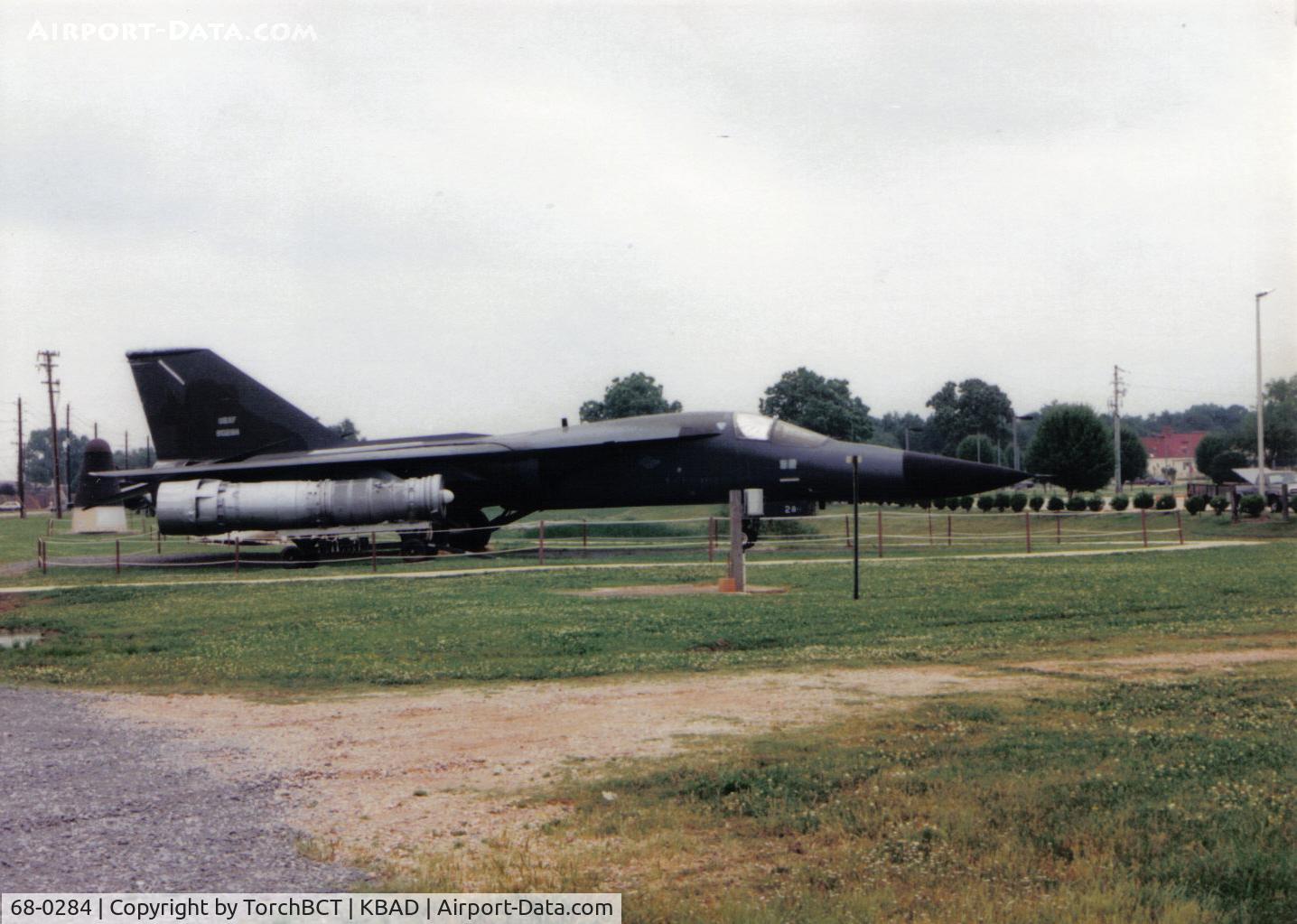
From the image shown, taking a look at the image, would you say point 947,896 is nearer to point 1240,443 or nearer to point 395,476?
point 395,476

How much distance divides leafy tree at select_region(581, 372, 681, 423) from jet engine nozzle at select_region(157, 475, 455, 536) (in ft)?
170

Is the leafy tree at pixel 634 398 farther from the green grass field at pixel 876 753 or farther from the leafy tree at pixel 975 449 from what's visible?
the green grass field at pixel 876 753

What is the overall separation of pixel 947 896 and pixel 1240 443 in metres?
80.1

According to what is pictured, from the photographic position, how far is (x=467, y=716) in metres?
7.82

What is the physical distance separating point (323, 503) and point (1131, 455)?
71.3 meters

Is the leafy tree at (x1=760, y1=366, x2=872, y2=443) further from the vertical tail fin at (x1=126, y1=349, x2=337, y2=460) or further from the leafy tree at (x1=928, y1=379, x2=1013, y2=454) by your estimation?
the vertical tail fin at (x1=126, y1=349, x2=337, y2=460)

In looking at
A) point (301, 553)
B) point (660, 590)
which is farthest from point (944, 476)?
point (301, 553)

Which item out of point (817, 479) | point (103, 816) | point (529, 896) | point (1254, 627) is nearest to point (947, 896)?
point (529, 896)

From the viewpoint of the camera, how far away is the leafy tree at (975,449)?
90.8 meters

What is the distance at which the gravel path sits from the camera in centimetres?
441

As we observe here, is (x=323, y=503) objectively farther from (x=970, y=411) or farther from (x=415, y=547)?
(x=970, y=411)

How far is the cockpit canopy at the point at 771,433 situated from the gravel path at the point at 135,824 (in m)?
16.4

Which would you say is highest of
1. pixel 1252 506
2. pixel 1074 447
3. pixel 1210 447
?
pixel 1210 447

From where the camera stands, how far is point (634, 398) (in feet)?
253
